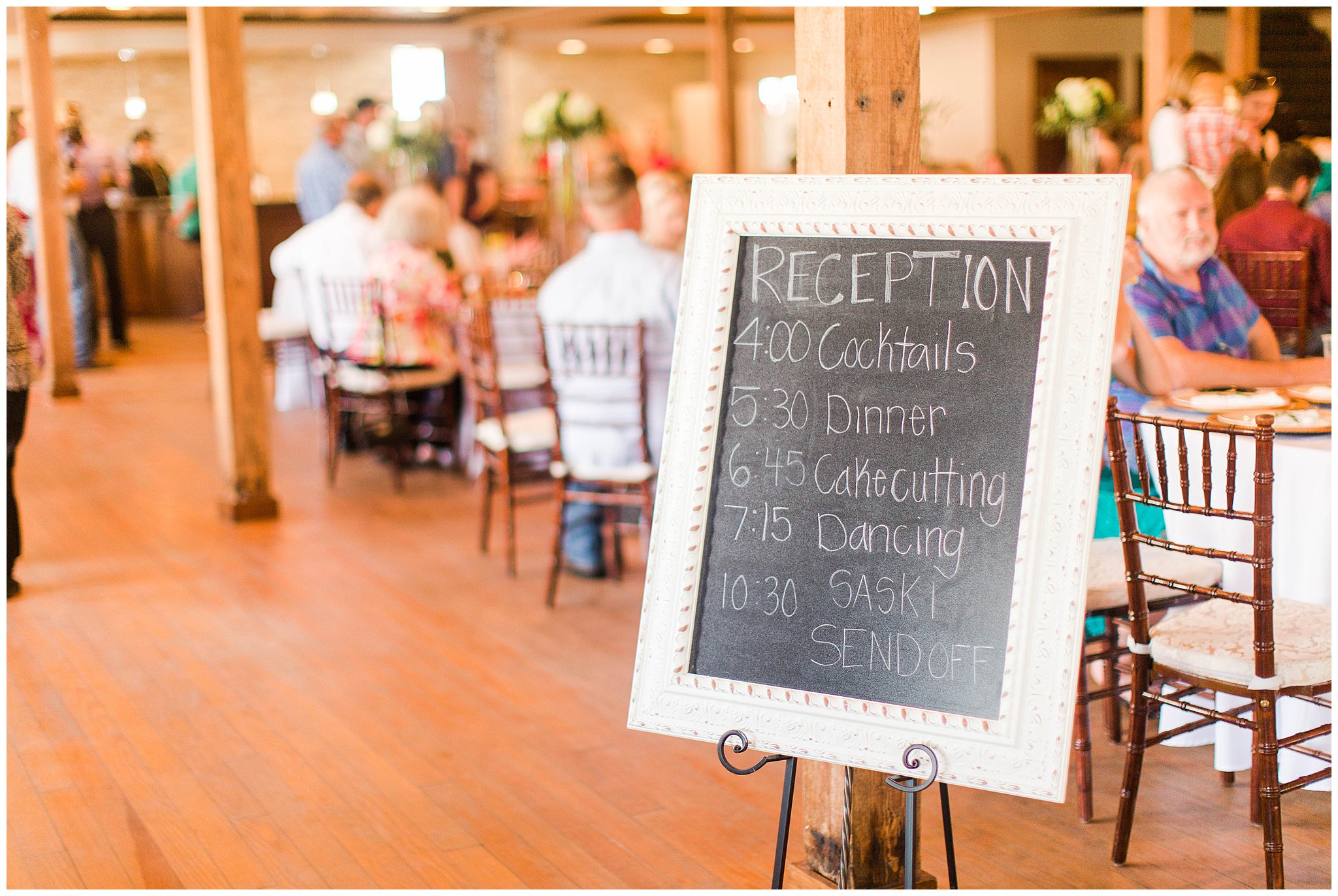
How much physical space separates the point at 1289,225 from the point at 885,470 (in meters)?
3.47

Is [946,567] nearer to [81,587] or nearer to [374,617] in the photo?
[374,617]

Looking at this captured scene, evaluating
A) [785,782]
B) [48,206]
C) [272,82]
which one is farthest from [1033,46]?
[785,782]

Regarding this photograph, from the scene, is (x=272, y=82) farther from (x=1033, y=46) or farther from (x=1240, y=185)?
(x=1240, y=185)

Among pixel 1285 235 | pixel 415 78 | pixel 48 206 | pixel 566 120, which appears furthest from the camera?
pixel 415 78

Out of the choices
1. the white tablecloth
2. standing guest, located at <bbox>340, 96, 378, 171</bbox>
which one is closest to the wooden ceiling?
standing guest, located at <bbox>340, 96, 378, 171</bbox>

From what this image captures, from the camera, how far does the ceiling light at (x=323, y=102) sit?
1550 cm

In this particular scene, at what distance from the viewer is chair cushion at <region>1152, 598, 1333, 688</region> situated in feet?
8.07

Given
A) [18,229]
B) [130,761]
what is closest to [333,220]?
[18,229]

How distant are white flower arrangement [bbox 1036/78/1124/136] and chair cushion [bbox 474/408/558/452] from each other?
570cm

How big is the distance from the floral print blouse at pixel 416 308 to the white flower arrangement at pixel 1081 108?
16.2 feet

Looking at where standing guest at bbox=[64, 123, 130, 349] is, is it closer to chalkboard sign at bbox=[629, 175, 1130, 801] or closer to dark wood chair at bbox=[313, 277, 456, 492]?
dark wood chair at bbox=[313, 277, 456, 492]

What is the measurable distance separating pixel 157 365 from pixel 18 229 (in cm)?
614

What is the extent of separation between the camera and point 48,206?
347 inches

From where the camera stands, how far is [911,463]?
2.00 meters
